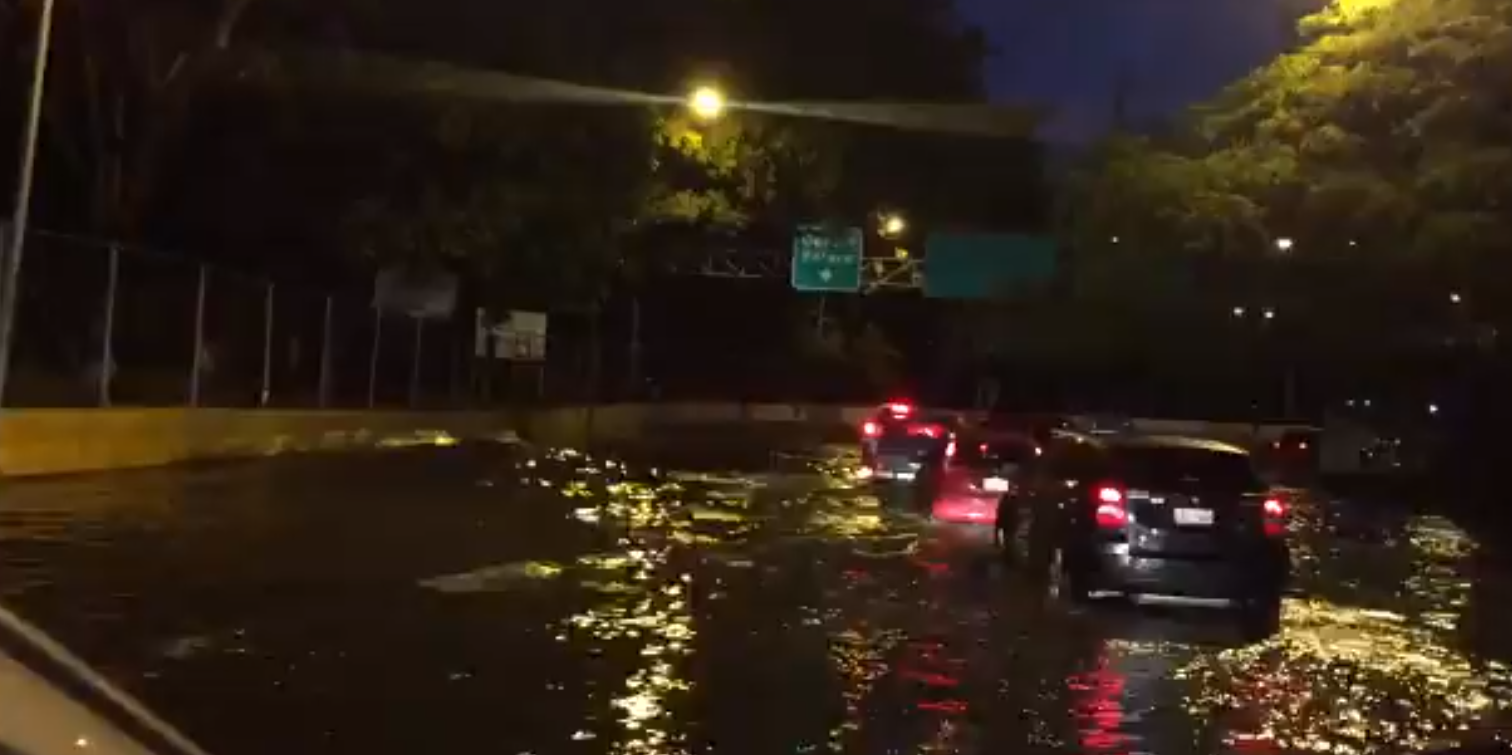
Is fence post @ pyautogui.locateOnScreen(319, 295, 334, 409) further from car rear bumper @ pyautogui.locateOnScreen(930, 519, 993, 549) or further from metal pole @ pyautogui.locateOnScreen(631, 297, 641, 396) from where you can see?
metal pole @ pyautogui.locateOnScreen(631, 297, 641, 396)

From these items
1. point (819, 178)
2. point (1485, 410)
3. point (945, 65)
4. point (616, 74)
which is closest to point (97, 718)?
point (616, 74)

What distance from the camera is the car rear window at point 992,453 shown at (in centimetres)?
2492

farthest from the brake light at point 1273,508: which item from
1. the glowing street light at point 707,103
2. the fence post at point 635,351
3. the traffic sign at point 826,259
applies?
the fence post at point 635,351

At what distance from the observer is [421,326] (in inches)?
1789

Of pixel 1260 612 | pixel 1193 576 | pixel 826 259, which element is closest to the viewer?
pixel 1193 576

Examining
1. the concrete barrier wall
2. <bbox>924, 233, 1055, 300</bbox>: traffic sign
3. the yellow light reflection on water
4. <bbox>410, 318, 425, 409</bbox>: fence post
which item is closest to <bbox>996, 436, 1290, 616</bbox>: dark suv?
the yellow light reflection on water

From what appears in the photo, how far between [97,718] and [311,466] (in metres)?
27.5

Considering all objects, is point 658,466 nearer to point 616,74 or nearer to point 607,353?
point 616,74

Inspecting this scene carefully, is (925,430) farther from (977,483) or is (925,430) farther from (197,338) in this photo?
(197,338)

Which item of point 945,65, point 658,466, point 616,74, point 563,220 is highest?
point 945,65

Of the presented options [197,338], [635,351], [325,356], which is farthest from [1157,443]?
[635,351]

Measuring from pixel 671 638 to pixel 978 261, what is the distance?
50258mm

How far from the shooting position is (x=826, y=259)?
64312mm

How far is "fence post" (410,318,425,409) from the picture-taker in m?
44.1
